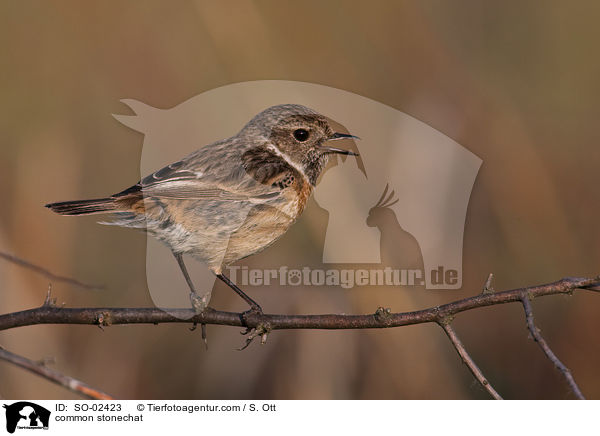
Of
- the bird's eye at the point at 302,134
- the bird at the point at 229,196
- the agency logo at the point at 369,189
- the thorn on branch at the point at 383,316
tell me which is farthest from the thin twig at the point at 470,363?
the agency logo at the point at 369,189

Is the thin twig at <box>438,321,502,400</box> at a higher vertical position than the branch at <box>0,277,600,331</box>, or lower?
lower

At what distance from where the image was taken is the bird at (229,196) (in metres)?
3.54

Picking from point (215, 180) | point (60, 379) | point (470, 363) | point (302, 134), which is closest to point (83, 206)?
point (215, 180)

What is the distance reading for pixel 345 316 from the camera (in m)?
2.54

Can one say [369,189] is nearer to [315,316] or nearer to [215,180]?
[215,180]

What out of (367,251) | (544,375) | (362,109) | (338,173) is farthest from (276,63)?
(544,375)

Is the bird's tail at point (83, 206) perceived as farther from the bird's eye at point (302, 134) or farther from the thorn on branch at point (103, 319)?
the bird's eye at point (302, 134)

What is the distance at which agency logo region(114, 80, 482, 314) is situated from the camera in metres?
4.62

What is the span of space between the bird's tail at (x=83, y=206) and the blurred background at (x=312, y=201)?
1347mm

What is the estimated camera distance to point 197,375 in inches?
194

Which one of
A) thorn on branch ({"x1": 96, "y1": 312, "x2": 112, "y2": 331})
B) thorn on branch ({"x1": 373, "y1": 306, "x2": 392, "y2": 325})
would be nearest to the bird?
thorn on branch ({"x1": 96, "y1": 312, "x2": 112, "y2": 331})

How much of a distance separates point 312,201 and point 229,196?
112 cm
